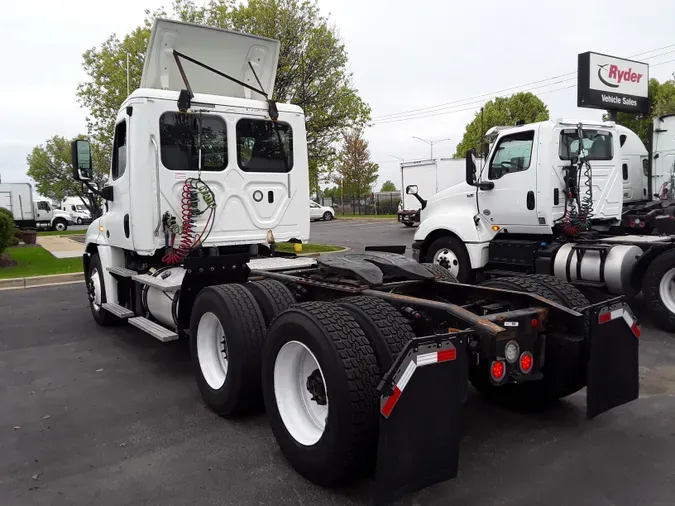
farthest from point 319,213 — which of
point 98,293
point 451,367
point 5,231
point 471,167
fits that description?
point 451,367

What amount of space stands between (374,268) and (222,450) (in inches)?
69.4

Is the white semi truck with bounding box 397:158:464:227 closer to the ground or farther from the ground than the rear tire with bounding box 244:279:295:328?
farther from the ground

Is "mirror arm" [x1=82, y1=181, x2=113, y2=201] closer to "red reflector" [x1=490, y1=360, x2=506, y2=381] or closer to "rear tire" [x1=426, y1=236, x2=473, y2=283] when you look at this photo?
"red reflector" [x1=490, y1=360, x2=506, y2=381]

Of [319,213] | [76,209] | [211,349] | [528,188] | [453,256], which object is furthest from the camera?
[76,209]

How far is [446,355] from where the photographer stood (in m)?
2.78

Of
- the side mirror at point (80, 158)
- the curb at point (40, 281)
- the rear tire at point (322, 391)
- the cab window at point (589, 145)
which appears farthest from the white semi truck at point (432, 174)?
the rear tire at point (322, 391)

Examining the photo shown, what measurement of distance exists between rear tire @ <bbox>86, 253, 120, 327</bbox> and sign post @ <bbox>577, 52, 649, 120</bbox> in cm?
1454

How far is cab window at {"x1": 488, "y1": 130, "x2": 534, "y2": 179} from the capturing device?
818cm

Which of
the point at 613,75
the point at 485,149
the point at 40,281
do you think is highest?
the point at 613,75

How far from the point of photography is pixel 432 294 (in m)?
4.62

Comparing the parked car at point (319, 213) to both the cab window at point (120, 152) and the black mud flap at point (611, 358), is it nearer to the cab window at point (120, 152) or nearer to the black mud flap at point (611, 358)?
the cab window at point (120, 152)

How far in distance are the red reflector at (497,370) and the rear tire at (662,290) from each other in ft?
15.0

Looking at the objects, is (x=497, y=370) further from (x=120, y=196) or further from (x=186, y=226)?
(x=120, y=196)

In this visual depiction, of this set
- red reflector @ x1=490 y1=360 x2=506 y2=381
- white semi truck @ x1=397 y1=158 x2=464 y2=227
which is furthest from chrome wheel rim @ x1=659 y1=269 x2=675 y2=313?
white semi truck @ x1=397 y1=158 x2=464 y2=227
